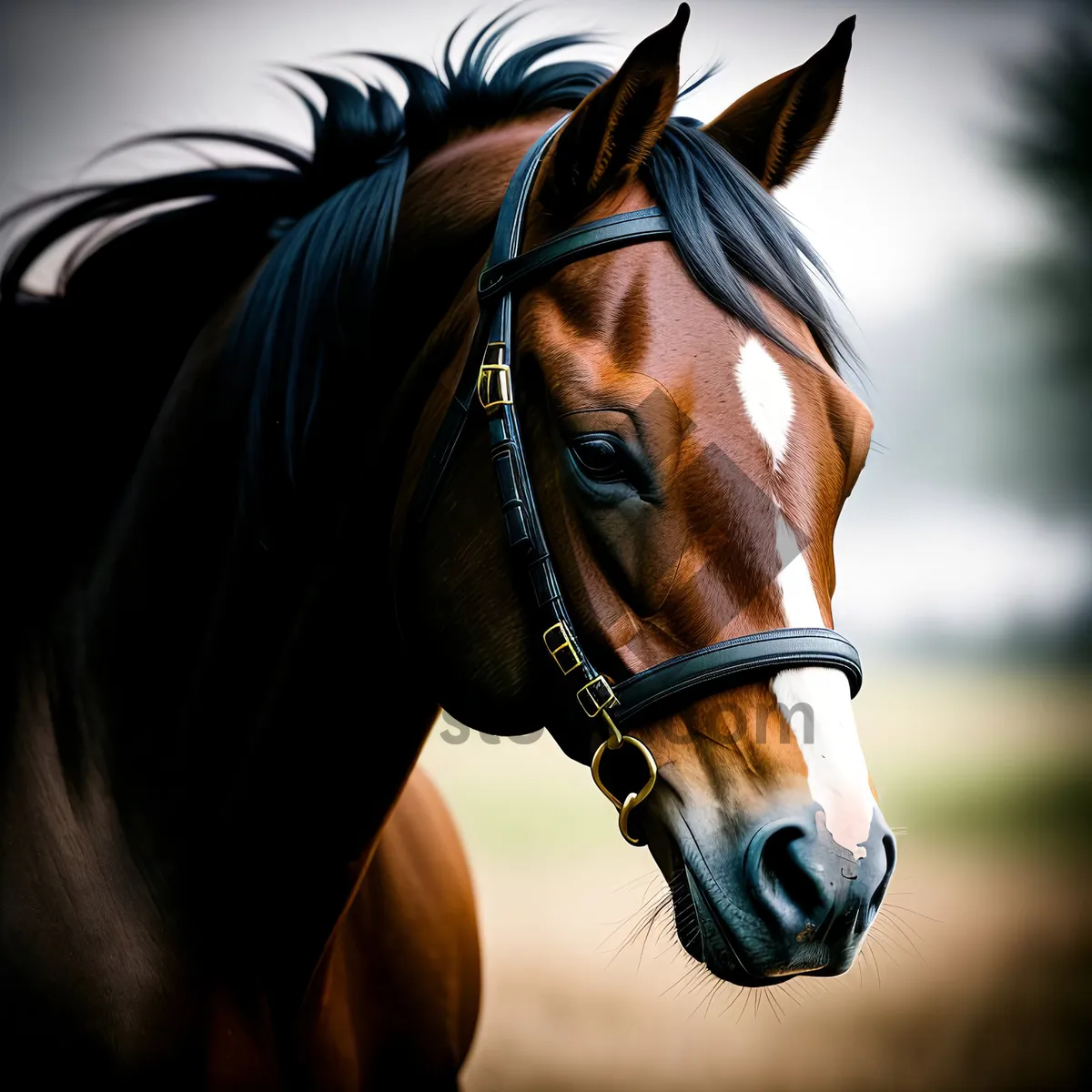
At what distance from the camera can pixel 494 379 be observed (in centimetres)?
112

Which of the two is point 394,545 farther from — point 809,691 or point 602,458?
point 809,691

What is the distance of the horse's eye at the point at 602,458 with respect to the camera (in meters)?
1.01

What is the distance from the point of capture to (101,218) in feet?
5.05

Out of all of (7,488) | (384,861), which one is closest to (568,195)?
(7,488)

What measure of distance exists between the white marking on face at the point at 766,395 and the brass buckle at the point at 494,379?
281mm

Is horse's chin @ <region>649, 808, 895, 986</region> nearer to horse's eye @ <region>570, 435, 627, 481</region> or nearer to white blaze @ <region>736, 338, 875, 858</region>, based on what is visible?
white blaze @ <region>736, 338, 875, 858</region>

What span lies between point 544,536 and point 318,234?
616 millimetres

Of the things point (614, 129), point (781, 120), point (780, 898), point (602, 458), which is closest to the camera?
point (780, 898)

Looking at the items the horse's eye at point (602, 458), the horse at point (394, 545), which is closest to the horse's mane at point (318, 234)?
the horse at point (394, 545)

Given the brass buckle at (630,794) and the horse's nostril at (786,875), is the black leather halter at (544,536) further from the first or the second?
the horse's nostril at (786,875)

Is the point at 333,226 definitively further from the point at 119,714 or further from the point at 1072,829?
the point at 1072,829

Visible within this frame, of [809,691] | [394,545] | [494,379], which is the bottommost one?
[809,691]

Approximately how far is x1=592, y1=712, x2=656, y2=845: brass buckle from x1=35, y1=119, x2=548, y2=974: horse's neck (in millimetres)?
357

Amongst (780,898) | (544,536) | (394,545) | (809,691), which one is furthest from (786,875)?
(394,545)
